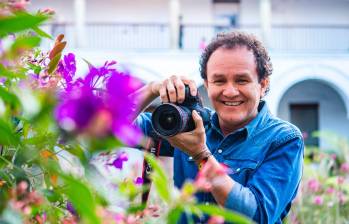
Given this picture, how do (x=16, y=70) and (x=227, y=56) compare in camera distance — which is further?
(x=227, y=56)

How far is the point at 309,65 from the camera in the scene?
16.0m

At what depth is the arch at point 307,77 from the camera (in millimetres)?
16031

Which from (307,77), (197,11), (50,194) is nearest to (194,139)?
(50,194)

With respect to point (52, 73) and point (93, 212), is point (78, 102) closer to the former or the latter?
point (93, 212)

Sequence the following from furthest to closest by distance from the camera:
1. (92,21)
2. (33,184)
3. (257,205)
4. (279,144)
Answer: (92,21) < (279,144) < (257,205) < (33,184)

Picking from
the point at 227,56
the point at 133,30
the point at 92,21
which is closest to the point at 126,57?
the point at 133,30

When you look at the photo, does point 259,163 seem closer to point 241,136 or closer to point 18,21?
point 241,136

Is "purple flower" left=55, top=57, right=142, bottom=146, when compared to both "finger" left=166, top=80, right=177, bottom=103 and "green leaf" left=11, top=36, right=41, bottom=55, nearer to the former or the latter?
"green leaf" left=11, top=36, right=41, bottom=55

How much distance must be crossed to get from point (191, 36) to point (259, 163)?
1571cm

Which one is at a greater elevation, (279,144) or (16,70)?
(16,70)

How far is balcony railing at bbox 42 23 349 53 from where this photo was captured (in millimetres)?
16359

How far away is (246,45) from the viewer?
68.6 inches

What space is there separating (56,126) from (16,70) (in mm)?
329

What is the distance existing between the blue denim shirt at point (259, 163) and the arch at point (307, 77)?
1439cm
